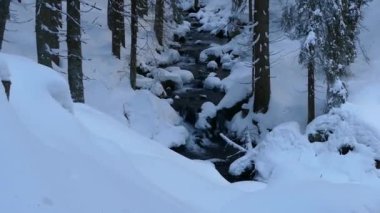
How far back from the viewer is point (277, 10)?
3184 centimetres

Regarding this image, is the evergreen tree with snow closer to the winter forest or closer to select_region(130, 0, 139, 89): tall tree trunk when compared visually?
the winter forest

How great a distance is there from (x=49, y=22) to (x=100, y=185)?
361 inches

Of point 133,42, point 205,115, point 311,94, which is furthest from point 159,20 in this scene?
point 311,94

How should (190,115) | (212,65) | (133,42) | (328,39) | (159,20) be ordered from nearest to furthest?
(328,39) < (133,42) < (190,115) < (159,20) < (212,65)

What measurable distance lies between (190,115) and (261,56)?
3.81 metres

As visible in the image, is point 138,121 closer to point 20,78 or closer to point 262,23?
point 262,23

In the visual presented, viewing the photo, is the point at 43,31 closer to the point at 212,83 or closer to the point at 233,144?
the point at 233,144

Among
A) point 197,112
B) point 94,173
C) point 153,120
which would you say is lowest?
point 197,112

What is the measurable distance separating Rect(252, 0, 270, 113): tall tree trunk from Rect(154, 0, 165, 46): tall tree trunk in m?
7.86

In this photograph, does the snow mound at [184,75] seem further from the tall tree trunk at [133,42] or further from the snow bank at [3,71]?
the snow bank at [3,71]

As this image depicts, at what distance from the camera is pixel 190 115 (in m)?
19.7

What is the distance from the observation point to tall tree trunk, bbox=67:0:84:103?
12.5 meters

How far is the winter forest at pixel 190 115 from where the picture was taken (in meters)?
4.81

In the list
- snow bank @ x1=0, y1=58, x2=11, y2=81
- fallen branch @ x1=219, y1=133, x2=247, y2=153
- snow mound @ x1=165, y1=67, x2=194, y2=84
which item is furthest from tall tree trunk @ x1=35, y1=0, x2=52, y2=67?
snow mound @ x1=165, y1=67, x2=194, y2=84
